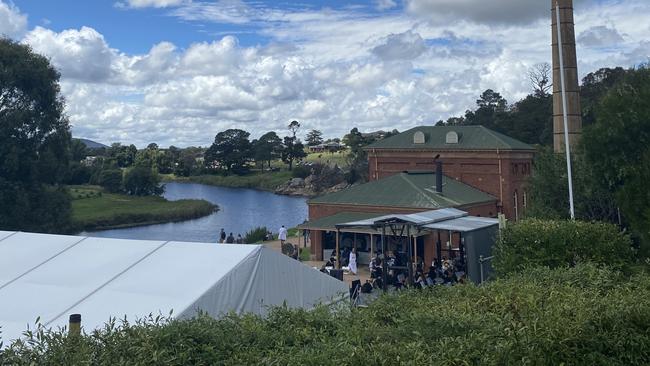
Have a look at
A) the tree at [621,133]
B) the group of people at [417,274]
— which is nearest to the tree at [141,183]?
the group of people at [417,274]

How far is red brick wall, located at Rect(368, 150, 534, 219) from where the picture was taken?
40375 millimetres

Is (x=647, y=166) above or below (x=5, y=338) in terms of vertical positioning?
above

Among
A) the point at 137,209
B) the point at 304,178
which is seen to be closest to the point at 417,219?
the point at 137,209

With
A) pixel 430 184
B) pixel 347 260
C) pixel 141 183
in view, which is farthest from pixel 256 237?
pixel 141 183

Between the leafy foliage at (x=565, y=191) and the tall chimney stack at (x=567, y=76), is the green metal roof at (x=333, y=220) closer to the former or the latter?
the leafy foliage at (x=565, y=191)

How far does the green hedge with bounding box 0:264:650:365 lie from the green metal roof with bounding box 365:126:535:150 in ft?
122

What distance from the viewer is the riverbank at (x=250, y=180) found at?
108062 millimetres

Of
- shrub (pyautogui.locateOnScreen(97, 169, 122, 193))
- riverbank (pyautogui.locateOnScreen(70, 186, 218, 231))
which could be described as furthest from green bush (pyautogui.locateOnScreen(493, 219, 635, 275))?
shrub (pyautogui.locateOnScreen(97, 169, 122, 193))

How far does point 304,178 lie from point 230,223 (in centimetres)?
4662

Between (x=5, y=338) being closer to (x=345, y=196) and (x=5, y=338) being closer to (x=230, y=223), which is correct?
(x=345, y=196)

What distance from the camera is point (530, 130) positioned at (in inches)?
3162

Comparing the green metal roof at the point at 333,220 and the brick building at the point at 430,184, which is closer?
the green metal roof at the point at 333,220

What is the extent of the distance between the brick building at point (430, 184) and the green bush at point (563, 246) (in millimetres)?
13238

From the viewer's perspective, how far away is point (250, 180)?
4486 inches
